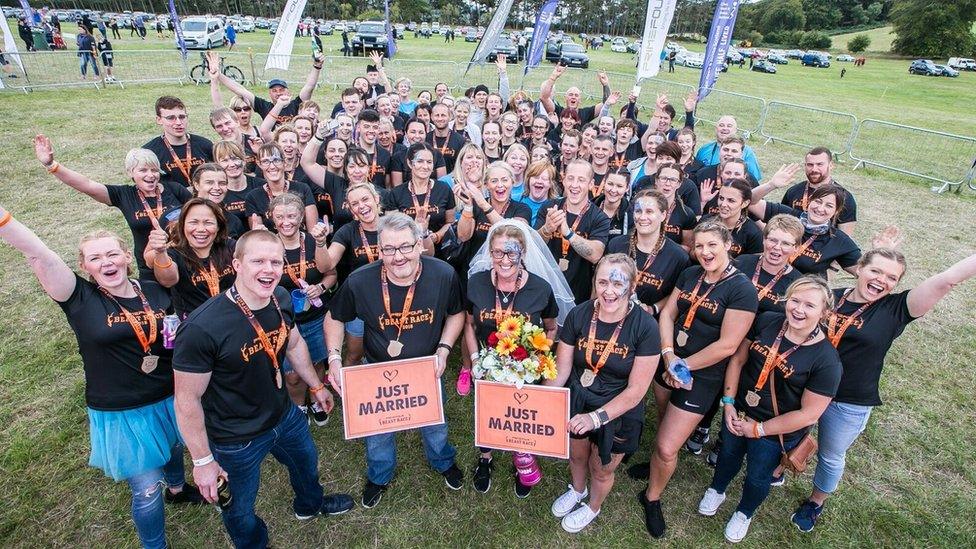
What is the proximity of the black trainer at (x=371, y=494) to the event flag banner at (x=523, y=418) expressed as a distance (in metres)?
1.18

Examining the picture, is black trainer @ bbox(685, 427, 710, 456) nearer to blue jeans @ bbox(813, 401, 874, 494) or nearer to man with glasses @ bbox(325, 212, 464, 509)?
blue jeans @ bbox(813, 401, 874, 494)

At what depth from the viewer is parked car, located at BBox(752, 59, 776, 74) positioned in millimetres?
42406

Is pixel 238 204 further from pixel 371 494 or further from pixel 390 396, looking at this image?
pixel 371 494

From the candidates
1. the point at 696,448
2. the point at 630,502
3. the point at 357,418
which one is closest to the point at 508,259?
the point at 357,418

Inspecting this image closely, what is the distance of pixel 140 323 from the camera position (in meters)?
3.10

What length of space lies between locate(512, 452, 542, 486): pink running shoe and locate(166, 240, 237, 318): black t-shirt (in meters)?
2.95

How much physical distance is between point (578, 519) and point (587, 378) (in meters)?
1.35

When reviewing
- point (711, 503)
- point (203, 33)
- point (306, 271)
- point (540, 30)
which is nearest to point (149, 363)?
point (306, 271)

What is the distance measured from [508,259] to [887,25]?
113m

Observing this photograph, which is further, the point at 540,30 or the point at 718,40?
the point at 540,30

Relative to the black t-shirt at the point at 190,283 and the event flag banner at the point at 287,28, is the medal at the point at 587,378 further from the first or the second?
the event flag banner at the point at 287,28

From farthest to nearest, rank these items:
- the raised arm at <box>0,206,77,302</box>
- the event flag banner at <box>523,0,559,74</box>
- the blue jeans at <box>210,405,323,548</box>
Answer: the event flag banner at <box>523,0,559,74</box> < the blue jeans at <box>210,405,323,548</box> < the raised arm at <box>0,206,77,302</box>

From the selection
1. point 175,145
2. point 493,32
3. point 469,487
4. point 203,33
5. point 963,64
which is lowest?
point 469,487

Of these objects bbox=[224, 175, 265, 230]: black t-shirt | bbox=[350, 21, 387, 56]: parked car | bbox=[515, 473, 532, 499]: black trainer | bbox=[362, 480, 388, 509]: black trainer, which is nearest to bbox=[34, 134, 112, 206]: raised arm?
bbox=[224, 175, 265, 230]: black t-shirt
